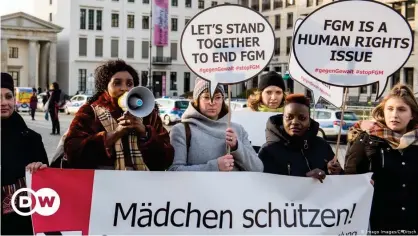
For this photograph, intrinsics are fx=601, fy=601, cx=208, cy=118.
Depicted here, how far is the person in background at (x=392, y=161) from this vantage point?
412 centimetres

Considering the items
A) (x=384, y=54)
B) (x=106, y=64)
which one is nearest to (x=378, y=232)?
(x=384, y=54)

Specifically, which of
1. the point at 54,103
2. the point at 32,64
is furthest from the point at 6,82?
the point at 32,64

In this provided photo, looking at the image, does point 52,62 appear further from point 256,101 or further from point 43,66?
point 256,101

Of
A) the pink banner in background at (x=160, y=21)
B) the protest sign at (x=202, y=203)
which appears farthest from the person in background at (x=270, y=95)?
the pink banner in background at (x=160, y=21)

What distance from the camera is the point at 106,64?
4074 millimetres

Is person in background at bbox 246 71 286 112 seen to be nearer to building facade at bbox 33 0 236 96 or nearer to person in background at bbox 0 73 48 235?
person in background at bbox 0 73 48 235

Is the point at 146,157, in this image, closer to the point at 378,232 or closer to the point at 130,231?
the point at 130,231

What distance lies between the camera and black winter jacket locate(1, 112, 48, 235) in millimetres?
3812

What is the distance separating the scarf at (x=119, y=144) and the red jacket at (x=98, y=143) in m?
0.03

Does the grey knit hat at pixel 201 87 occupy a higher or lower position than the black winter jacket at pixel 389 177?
higher

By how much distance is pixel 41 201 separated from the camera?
12.6 ft

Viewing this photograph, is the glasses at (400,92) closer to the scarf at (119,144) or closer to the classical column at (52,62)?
the scarf at (119,144)

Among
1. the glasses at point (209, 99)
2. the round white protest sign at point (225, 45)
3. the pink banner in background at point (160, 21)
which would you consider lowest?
the glasses at point (209, 99)

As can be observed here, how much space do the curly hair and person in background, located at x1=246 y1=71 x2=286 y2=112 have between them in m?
2.31
